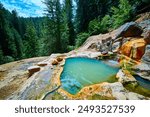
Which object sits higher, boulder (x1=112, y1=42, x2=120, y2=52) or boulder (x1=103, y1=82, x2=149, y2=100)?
boulder (x1=112, y1=42, x2=120, y2=52)

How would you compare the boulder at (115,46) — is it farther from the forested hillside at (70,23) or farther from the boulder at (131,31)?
the forested hillside at (70,23)

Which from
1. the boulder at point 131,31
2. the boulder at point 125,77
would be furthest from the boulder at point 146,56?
the boulder at point 131,31

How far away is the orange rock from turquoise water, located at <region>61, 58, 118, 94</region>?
4.53 ft

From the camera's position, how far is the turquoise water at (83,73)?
725 centimetres

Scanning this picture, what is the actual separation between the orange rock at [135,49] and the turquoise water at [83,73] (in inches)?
54.3

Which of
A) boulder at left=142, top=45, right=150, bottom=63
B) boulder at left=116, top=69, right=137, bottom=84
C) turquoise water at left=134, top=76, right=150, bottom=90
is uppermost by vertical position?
boulder at left=142, top=45, right=150, bottom=63

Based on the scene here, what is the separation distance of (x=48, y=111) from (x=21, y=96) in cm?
296

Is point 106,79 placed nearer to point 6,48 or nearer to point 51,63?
point 51,63

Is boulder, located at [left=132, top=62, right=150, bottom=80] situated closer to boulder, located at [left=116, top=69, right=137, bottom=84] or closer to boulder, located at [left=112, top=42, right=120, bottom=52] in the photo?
boulder, located at [left=116, top=69, right=137, bottom=84]

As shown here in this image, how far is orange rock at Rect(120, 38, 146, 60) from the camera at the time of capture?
9.81m

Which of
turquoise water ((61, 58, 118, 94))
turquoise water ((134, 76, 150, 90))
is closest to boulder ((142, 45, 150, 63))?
turquoise water ((61, 58, 118, 94))

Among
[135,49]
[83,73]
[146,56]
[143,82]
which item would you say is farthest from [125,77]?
[135,49]

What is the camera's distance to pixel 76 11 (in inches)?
1130

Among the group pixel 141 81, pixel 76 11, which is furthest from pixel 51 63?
pixel 76 11
